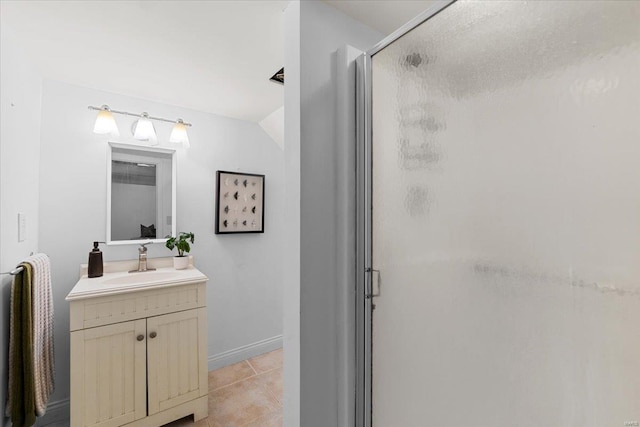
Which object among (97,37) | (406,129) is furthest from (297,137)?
(97,37)

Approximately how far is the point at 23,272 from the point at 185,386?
3.56 ft

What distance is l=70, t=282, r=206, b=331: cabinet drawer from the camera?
1463 mm

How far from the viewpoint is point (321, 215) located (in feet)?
3.50

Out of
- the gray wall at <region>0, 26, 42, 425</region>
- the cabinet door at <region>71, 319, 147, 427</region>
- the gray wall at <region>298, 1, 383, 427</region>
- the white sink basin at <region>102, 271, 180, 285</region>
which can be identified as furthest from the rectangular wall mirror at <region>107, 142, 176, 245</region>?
the gray wall at <region>298, 1, 383, 427</region>

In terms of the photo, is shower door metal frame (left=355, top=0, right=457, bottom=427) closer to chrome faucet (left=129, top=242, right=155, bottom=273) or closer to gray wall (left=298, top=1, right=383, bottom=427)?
gray wall (left=298, top=1, right=383, bottom=427)

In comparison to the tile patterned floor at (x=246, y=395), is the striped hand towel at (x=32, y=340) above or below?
above

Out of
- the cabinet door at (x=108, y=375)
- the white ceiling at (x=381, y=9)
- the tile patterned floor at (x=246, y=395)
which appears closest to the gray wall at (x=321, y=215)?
the white ceiling at (x=381, y=9)

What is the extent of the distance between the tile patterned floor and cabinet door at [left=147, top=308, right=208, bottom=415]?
20cm

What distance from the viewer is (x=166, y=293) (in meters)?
1.69

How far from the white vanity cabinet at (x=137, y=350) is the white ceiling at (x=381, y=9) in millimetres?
1730

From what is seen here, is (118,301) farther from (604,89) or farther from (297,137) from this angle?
(604,89)

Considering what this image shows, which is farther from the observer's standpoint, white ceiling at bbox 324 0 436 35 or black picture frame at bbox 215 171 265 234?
black picture frame at bbox 215 171 265 234

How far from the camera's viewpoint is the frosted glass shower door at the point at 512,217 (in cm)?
52

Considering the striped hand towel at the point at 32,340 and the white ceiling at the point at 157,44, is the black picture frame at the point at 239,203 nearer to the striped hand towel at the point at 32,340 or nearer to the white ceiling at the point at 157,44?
the white ceiling at the point at 157,44
